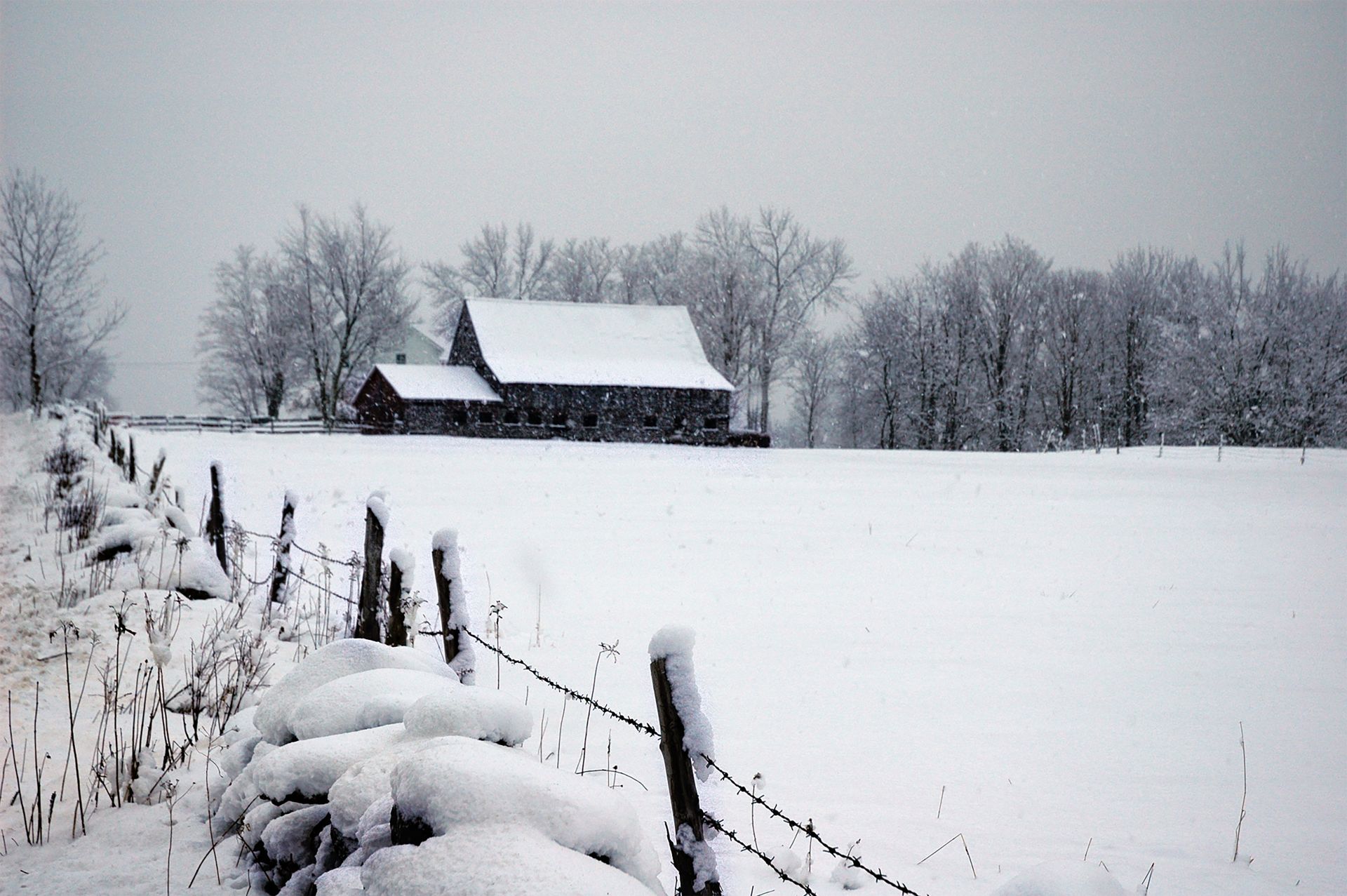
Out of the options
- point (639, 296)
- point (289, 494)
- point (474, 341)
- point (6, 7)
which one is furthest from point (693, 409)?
point (6, 7)

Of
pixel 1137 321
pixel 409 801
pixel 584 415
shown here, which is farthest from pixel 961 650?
pixel 1137 321

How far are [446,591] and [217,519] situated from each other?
4.96m

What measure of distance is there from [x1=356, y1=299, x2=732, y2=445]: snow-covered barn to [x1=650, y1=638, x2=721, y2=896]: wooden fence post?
35547 mm

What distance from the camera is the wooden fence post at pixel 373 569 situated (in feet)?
16.1

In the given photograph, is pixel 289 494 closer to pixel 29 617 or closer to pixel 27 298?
pixel 29 617

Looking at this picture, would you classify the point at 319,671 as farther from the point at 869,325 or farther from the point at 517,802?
the point at 869,325

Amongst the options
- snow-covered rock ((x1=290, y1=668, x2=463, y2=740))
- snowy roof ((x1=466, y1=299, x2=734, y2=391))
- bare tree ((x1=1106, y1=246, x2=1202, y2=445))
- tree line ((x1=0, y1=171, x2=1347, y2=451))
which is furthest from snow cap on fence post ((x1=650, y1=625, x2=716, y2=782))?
bare tree ((x1=1106, y1=246, x2=1202, y2=445))

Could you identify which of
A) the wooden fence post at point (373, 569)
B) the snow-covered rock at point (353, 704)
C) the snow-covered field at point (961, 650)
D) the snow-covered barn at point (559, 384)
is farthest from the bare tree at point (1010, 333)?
the snow-covered rock at point (353, 704)

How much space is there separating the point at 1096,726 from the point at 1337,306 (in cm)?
4040

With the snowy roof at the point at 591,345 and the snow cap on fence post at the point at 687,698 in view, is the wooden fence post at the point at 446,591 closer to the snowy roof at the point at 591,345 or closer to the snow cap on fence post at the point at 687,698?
the snow cap on fence post at the point at 687,698

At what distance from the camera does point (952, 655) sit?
689 cm

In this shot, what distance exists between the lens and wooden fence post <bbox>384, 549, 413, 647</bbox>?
4453 mm

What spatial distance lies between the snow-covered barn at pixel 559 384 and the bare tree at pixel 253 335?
12245 millimetres

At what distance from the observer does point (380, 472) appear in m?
20.0
